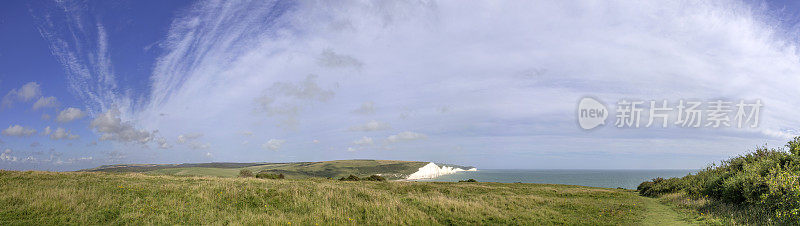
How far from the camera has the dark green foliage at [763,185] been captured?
1445 centimetres

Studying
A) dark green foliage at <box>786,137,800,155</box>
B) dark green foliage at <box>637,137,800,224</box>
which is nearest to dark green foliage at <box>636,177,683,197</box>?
dark green foliage at <box>637,137,800,224</box>

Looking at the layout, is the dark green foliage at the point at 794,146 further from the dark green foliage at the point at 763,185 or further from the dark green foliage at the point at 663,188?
the dark green foliage at the point at 663,188

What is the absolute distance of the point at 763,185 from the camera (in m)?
A: 17.0

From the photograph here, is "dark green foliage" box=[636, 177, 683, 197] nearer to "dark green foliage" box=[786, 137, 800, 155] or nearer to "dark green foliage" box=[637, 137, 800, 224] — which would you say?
"dark green foliage" box=[637, 137, 800, 224]

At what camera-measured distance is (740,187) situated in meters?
18.7

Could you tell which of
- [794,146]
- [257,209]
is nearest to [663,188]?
[794,146]

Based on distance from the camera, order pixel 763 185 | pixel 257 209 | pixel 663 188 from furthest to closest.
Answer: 1. pixel 663 188
2. pixel 763 185
3. pixel 257 209

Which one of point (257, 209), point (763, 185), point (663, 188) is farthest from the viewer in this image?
point (663, 188)

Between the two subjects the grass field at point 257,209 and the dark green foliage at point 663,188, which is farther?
the dark green foliage at point 663,188

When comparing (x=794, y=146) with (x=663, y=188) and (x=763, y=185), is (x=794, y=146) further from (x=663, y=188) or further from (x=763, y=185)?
(x=663, y=188)

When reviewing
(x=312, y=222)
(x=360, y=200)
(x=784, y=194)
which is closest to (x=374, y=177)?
(x=360, y=200)

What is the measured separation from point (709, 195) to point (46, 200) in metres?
39.2

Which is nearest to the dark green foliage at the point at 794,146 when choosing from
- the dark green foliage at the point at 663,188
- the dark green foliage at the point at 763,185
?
the dark green foliage at the point at 763,185

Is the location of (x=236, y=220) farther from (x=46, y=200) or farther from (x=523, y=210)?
(x=523, y=210)
